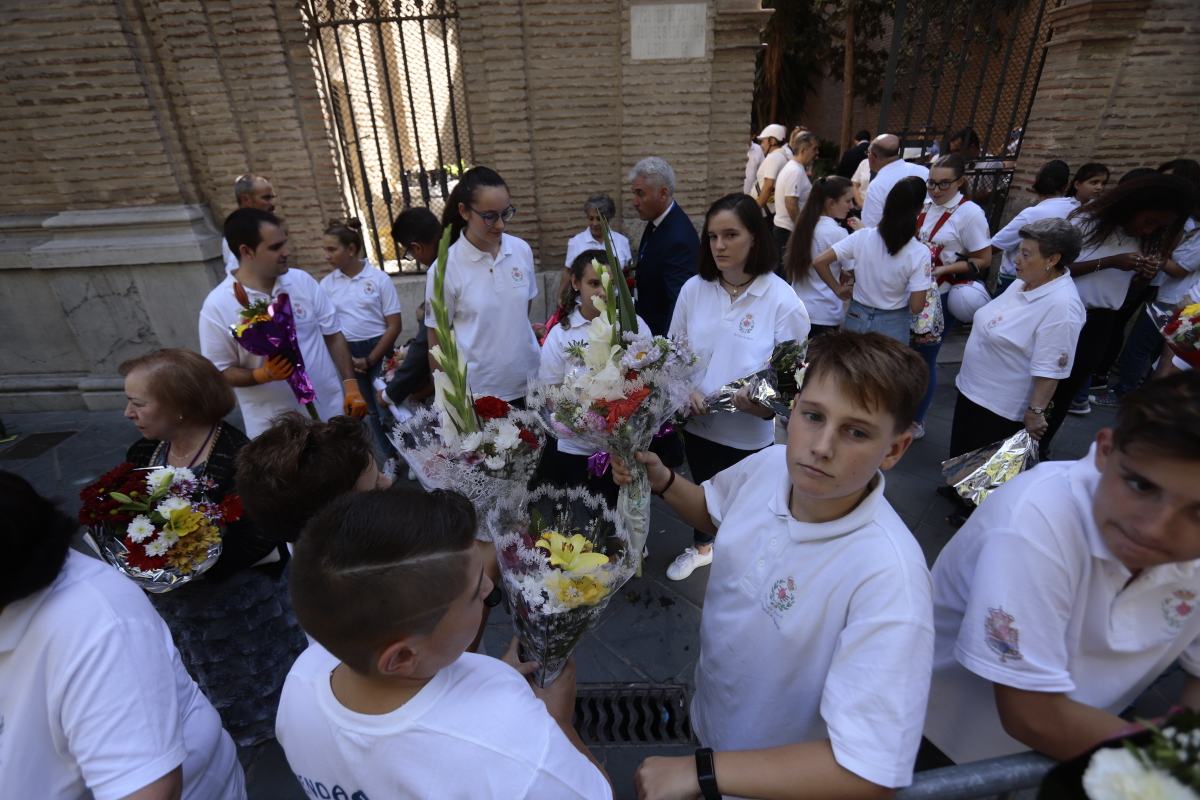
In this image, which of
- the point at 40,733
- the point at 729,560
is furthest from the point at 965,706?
the point at 40,733

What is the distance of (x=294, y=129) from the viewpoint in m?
6.04

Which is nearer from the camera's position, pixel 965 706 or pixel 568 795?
pixel 568 795

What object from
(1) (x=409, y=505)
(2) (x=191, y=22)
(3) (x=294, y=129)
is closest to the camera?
(1) (x=409, y=505)

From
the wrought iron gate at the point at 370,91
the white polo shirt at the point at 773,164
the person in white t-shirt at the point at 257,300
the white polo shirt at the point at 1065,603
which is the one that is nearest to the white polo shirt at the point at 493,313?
the person in white t-shirt at the point at 257,300

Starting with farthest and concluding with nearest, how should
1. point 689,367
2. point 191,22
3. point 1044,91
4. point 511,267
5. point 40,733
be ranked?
1. point 1044,91
2. point 191,22
3. point 511,267
4. point 689,367
5. point 40,733

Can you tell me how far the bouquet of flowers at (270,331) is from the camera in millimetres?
3127

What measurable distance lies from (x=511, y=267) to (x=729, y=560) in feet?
8.70

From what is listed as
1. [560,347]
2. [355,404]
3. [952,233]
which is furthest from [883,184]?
[355,404]

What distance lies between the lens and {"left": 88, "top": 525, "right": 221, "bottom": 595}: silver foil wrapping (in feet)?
6.47

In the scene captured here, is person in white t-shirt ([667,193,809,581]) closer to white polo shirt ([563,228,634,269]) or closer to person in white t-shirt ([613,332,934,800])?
person in white t-shirt ([613,332,934,800])

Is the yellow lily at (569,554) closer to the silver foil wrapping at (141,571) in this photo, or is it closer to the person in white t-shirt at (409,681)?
the person in white t-shirt at (409,681)

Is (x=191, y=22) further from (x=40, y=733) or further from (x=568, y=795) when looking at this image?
(x=568, y=795)

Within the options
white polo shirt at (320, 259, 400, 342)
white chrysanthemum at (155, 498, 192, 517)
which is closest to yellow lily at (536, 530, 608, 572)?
white chrysanthemum at (155, 498, 192, 517)

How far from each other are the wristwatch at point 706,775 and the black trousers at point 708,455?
183 centimetres
